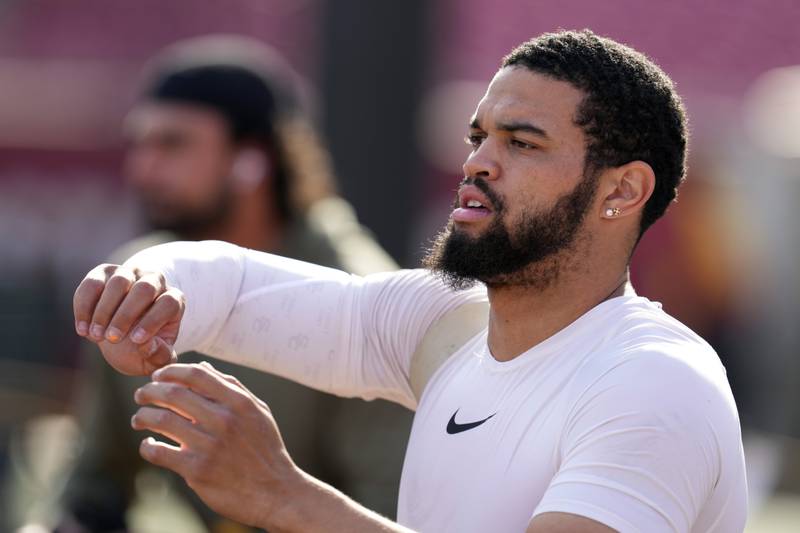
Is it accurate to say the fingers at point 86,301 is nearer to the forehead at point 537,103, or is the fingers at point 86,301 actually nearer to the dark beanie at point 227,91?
the forehead at point 537,103

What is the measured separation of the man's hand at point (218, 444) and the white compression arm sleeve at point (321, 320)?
27.8 inches

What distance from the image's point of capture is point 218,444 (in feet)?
6.52

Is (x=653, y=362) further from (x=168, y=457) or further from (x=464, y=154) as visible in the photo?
(x=464, y=154)

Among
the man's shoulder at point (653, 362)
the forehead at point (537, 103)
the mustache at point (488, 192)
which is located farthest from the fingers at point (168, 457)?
the forehead at point (537, 103)

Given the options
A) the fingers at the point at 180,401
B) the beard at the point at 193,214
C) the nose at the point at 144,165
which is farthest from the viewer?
the nose at the point at 144,165

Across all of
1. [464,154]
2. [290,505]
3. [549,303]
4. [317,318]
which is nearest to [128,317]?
[290,505]

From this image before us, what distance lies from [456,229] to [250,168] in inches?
75.7

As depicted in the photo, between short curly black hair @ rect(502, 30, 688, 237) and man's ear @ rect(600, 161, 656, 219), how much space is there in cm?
2

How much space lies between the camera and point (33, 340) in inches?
404

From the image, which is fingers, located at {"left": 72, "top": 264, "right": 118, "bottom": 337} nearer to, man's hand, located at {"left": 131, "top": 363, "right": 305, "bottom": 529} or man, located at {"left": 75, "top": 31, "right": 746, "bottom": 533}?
man, located at {"left": 75, "top": 31, "right": 746, "bottom": 533}

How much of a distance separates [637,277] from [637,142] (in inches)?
264

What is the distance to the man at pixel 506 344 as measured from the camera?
6.63 ft

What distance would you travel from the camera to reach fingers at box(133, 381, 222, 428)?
1.98 metres

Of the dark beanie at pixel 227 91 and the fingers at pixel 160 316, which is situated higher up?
the dark beanie at pixel 227 91
